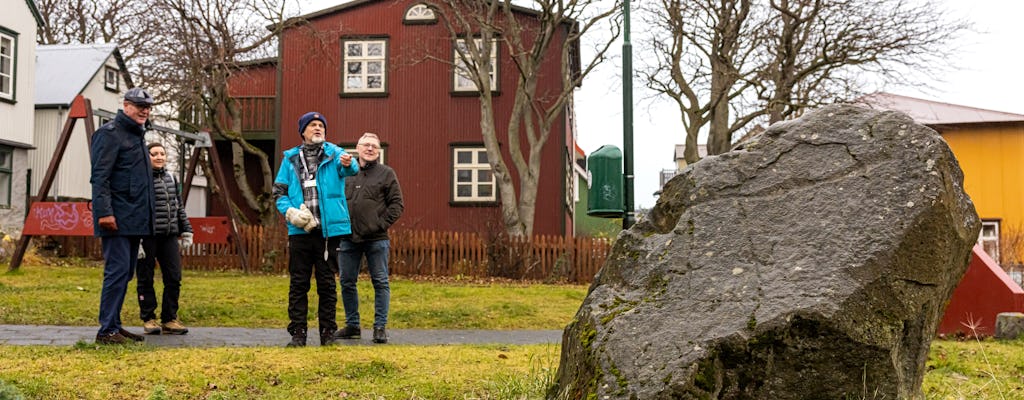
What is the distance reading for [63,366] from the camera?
5344 millimetres

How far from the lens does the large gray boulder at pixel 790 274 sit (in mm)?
3658

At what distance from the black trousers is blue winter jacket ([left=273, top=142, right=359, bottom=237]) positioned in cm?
11

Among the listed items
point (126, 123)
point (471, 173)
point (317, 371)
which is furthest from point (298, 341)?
point (471, 173)

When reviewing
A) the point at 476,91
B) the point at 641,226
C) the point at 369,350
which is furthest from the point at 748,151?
the point at 476,91

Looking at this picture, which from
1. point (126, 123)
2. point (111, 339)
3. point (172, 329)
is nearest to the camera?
point (111, 339)

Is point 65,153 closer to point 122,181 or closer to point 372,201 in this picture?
point 122,181

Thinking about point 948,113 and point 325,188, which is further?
point 948,113

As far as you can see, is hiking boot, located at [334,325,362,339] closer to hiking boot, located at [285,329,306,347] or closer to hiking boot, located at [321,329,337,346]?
hiking boot, located at [321,329,337,346]

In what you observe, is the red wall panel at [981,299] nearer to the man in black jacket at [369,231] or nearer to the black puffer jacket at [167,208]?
the man in black jacket at [369,231]

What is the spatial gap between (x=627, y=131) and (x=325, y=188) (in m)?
4.93

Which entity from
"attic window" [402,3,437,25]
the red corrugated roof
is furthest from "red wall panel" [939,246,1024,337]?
the red corrugated roof

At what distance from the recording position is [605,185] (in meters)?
12.0

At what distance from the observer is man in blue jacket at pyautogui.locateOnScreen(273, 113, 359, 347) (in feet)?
22.8

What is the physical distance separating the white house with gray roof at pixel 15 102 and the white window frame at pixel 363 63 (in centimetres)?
824
